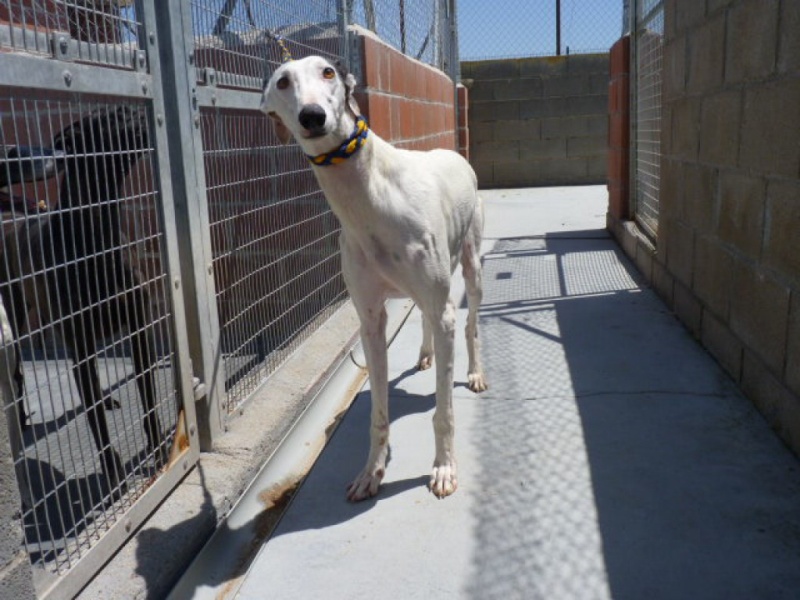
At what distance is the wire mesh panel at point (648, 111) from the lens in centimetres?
546

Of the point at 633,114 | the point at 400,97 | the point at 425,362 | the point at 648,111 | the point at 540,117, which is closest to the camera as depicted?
the point at 425,362

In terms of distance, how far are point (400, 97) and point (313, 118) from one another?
3406 millimetres

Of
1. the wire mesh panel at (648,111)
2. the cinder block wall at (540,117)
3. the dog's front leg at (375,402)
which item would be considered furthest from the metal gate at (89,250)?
the cinder block wall at (540,117)

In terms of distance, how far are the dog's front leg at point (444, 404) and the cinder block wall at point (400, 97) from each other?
6.78 feet

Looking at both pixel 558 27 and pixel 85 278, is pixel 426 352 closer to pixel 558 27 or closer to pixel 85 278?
pixel 85 278

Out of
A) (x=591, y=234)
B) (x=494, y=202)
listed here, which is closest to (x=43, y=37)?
(x=591, y=234)

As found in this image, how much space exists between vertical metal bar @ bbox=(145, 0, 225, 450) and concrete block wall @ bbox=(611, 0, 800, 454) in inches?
84.9

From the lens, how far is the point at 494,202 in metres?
10.5

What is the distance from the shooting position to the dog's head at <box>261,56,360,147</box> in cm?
207

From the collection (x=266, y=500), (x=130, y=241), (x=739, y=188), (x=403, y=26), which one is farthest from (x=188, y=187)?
(x=403, y=26)

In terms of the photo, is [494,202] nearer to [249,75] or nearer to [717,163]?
[717,163]

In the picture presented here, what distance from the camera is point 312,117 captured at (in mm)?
2057

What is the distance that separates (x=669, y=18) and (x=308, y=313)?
297cm

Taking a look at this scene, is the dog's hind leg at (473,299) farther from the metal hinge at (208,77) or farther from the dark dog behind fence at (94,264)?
Answer: the dark dog behind fence at (94,264)
